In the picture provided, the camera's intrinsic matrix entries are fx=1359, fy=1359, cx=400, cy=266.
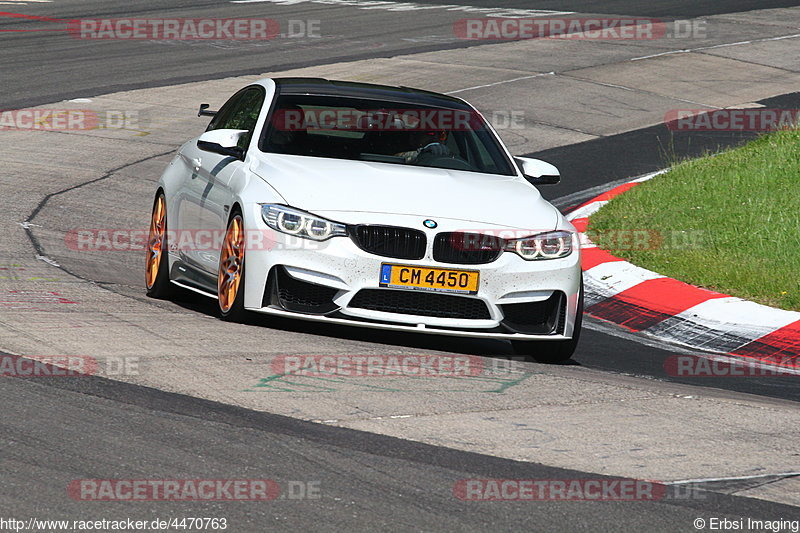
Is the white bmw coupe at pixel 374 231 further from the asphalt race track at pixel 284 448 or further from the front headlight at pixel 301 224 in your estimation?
the asphalt race track at pixel 284 448

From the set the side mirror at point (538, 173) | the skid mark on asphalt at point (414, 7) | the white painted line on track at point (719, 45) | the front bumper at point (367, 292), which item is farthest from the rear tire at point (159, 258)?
the skid mark on asphalt at point (414, 7)

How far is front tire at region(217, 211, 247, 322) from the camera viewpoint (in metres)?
7.43

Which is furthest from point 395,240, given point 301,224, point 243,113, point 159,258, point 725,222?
point 725,222

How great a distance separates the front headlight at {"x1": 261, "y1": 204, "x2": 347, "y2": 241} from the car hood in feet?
0.17

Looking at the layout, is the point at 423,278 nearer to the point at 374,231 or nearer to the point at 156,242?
the point at 374,231

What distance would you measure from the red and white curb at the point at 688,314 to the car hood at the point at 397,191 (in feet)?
5.22

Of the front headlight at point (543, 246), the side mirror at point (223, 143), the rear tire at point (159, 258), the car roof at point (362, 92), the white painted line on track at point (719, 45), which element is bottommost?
the white painted line on track at point (719, 45)

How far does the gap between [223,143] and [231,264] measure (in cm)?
90

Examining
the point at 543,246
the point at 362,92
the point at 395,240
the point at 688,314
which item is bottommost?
the point at 688,314

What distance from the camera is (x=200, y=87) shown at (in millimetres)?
18984

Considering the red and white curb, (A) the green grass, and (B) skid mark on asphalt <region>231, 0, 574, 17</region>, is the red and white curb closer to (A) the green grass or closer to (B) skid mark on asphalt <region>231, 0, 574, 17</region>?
(A) the green grass

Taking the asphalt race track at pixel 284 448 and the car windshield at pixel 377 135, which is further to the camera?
the car windshield at pixel 377 135

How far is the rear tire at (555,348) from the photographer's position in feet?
25.2

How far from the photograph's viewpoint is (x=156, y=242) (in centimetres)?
912
